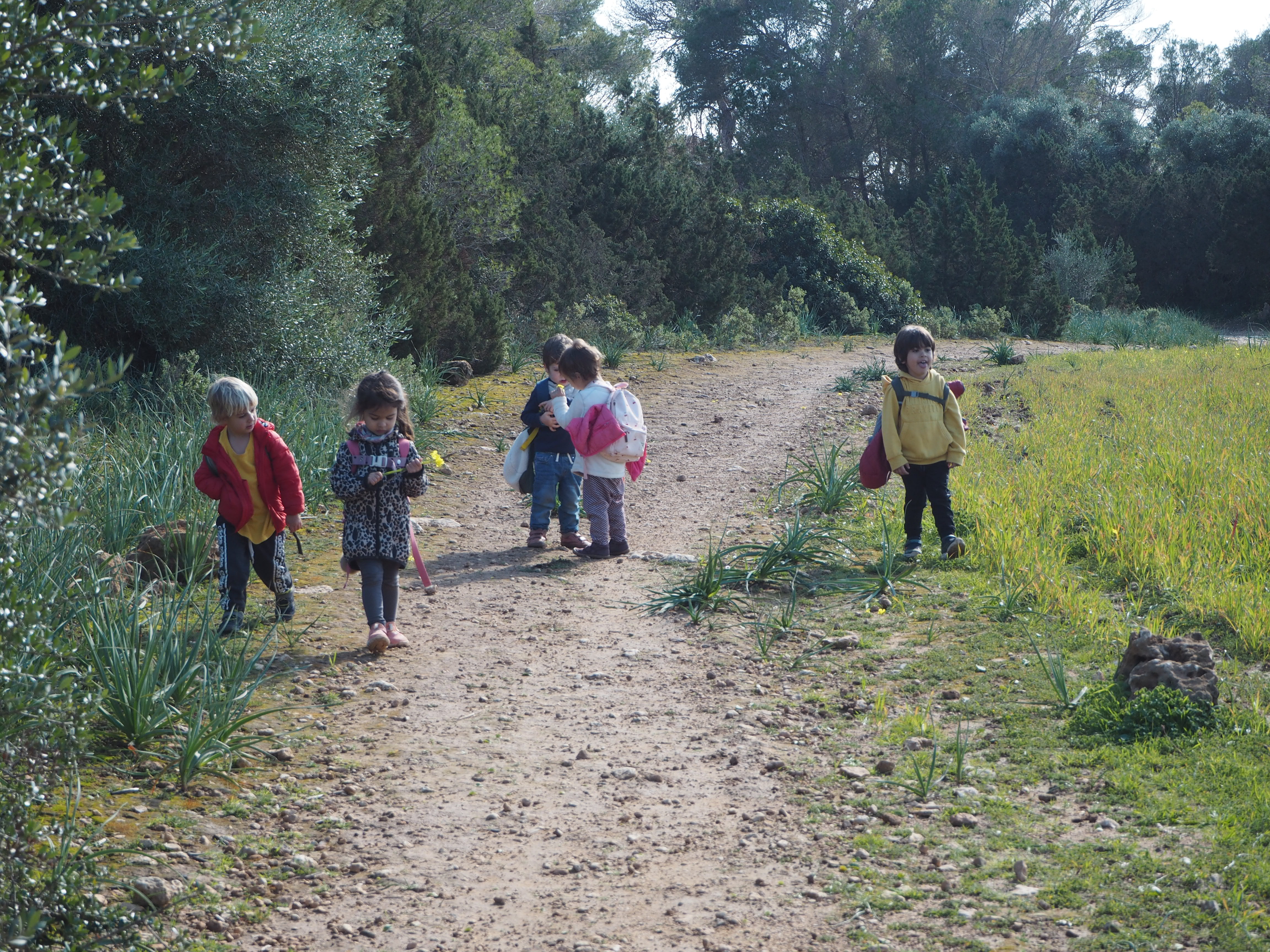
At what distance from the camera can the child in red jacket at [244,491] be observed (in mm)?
5422

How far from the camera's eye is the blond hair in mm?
5332

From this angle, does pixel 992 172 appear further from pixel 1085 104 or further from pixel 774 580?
pixel 774 580

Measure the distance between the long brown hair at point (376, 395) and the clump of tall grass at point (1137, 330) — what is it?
1899cm

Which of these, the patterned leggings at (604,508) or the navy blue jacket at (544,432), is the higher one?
the navy blue jacket at (544,432)

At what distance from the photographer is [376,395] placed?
5402 mm

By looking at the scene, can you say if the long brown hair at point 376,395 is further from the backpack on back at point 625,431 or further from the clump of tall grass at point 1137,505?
the clump of tall grass at point 1137,505

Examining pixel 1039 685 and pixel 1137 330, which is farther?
pixel 1137 330

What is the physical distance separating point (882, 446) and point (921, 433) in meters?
0.25

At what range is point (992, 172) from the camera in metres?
39.4

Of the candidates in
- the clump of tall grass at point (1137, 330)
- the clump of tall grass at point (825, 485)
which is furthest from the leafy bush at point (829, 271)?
the clump of tall grass at point (825, 485)

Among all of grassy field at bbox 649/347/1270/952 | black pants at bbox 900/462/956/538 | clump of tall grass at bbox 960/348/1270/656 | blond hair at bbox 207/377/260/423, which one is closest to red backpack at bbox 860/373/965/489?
black pants at bbox 900/462/956/538

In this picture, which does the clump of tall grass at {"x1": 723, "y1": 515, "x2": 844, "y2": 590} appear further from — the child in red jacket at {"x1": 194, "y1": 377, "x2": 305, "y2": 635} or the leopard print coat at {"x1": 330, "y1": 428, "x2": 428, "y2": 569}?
the child in red jacket at {"x1": 194, "y1": 377, "x2": 305, "y2": 635}

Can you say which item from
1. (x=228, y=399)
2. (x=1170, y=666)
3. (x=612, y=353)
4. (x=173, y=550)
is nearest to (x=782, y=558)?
(x=1170, y=666)

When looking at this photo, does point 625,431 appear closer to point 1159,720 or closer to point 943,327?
point 1159,720
